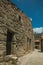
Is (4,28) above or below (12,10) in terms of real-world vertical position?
below

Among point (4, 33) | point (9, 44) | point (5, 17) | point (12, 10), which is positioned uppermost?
point (12, 10)

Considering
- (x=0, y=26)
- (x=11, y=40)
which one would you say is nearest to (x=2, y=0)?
(x=0, y=26)

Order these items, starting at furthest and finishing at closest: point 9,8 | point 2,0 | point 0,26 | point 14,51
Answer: point 14,51, point 9,8, point 2,0, point 0,26

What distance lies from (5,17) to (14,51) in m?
2.59

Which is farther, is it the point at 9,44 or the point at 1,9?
the point at 9,44

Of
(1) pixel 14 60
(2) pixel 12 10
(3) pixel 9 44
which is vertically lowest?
(1) pixel 14 60

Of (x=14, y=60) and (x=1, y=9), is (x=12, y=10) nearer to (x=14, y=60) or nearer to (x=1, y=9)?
(x=1, y=9)

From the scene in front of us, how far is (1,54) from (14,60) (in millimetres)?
805

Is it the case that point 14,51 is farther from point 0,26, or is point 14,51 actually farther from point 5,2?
point 5,2

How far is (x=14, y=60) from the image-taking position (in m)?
6.86

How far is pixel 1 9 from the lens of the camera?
271 inches

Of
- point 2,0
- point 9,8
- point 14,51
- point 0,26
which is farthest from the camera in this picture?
point 14,51

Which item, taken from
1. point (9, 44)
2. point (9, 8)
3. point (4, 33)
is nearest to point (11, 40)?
point (9, 44)

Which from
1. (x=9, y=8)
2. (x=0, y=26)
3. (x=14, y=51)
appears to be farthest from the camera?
(x=14, y=51)
